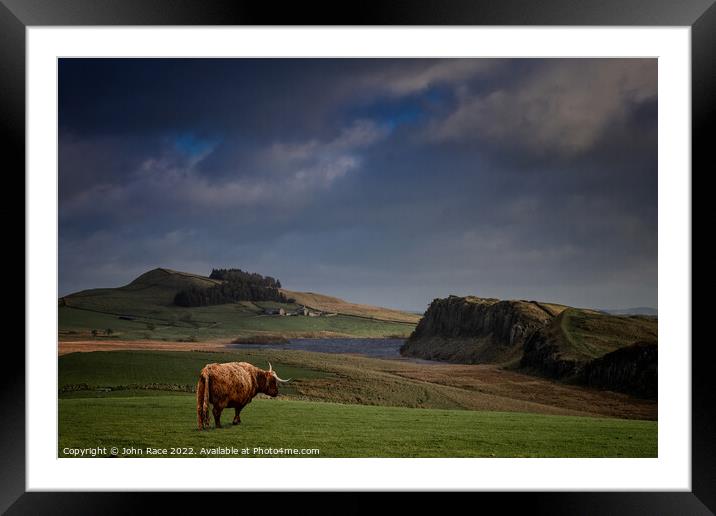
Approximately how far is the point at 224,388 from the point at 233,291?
1744 millimetres

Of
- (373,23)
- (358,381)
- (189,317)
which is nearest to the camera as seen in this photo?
(373,23)

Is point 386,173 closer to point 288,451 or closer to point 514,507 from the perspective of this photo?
point 288,451

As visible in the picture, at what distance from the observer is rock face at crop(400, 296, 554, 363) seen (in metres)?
7.49

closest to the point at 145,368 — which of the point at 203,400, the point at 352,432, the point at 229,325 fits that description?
the point at 229,325

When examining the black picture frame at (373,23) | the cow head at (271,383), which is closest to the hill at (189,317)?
the cow head at (271,383)

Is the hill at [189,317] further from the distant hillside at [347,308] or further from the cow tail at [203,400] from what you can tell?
the cow tail at [203,400]

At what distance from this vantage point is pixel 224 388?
252 inches

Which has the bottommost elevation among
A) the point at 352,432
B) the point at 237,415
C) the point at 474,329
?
the point at 352,432

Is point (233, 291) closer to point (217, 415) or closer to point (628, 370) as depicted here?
point (217, 415)

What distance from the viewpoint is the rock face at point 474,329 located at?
7492 millimetres

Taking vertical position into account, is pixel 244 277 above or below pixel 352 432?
above

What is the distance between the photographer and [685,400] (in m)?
5.92

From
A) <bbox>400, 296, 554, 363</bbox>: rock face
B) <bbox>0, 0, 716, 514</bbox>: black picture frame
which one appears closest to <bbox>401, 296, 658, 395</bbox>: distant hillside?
<bbox>400, 296, 554, 363</bbox>: rock face

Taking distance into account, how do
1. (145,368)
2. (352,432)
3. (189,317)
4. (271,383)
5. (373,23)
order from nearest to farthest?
(373,23) < (352,432) < (271,383) < (145,368) < (189,317)
